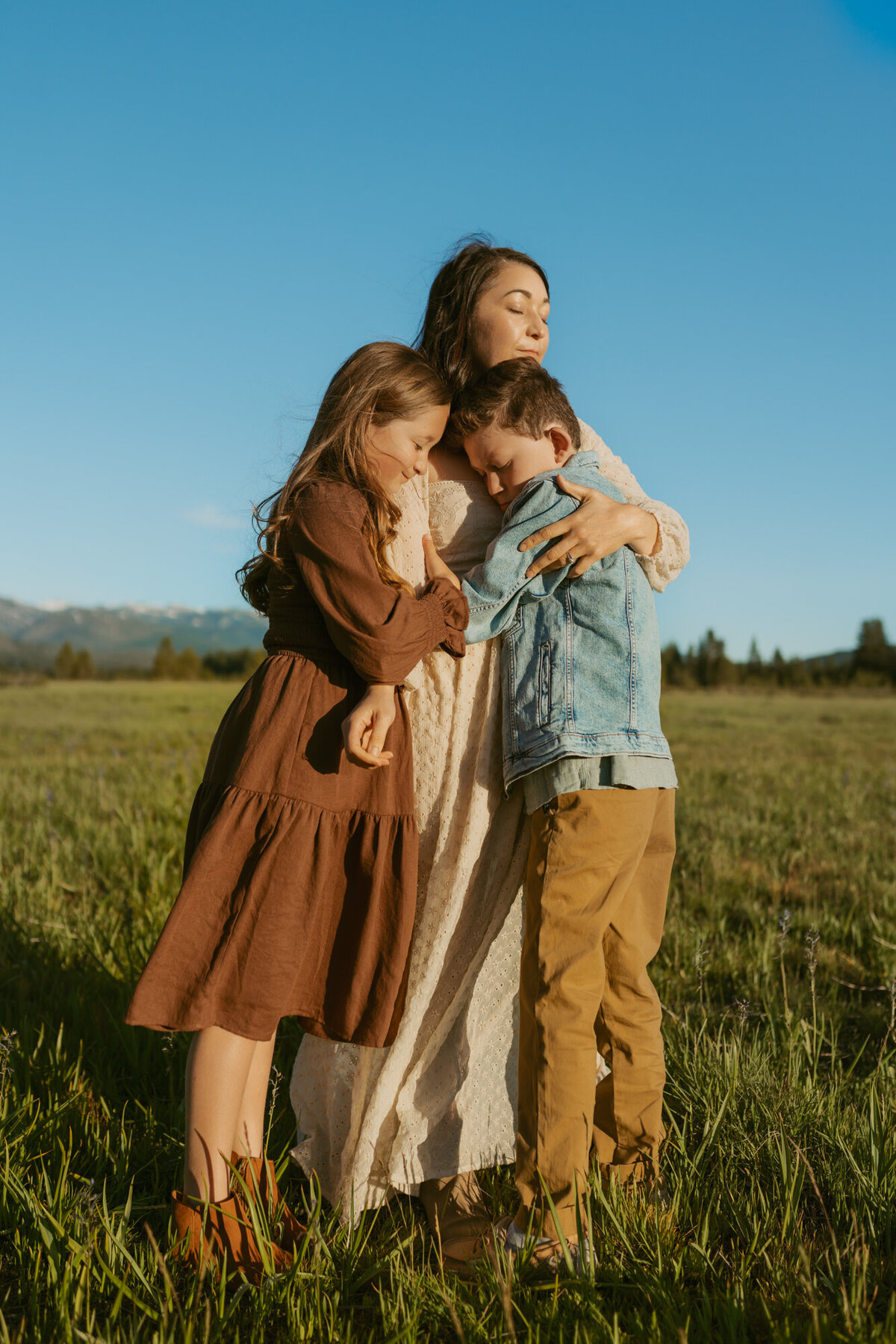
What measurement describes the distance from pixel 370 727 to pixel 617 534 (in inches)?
28.9

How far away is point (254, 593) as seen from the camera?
2.28 meters

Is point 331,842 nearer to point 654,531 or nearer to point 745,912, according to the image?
point 654,531

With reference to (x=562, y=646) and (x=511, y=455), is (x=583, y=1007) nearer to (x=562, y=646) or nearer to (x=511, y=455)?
(x=562, y=646)

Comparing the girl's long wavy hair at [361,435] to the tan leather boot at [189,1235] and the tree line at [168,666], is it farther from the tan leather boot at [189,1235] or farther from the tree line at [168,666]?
the tree line at [168,666]

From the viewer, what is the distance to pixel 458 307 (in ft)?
8.54

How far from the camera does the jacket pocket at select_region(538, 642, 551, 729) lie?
6.73 ft

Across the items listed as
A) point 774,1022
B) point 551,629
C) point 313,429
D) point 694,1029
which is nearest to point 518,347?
point 313,429

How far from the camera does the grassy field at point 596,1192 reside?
1652mm

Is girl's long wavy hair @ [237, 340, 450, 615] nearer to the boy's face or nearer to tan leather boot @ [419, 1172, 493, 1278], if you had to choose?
the boy's face

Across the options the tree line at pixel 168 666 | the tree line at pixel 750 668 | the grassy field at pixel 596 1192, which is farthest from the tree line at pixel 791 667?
the grassy field at pixel 596 1192

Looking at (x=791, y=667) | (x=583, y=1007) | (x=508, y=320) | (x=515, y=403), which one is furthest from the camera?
(x=791, y=667)

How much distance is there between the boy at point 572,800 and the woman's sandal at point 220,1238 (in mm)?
531

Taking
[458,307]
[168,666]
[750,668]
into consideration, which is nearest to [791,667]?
[750,668]

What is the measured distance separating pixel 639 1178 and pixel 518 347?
217 centimetres
